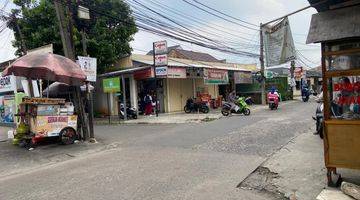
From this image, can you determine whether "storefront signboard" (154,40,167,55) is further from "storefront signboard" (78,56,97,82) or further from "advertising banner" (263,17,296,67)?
"advertising banner" (263,17,296,67)

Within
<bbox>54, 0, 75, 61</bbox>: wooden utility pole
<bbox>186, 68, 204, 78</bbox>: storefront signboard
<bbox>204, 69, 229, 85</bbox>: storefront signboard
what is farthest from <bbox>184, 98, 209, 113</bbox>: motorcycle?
<bbox>54, 0, 75, 61</bbox>: wooden utility pole

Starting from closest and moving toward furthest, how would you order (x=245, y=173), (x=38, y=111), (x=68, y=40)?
(x=245, y=173)
(x=38, y=111)
(x=68, y=40)

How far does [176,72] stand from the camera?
24250mm

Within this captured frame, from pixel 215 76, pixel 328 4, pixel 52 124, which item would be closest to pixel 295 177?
pixel 328 4

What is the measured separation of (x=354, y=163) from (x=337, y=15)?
7.93 feet

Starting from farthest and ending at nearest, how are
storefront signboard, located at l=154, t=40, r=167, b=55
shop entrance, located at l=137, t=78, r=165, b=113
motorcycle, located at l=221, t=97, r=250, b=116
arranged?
shop entrance, located at l=137, t=78, r=165, b=113 → motorcycle, located at l=221, t=97, r=250, b=116 → storefront signboard, located at l=154, t=40, r=167, b=55

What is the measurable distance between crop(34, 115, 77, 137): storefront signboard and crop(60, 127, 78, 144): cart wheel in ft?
0.43

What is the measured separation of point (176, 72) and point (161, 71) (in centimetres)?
300

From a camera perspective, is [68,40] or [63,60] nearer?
[63,60]

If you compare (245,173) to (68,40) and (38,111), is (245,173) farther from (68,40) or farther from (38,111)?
(68,40)

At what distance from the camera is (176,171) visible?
27.2 feet

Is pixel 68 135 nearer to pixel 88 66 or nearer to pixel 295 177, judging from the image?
pixel 88 66

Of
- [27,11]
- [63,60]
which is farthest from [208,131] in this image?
[27,11]

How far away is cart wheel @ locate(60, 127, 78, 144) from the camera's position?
507 inches
